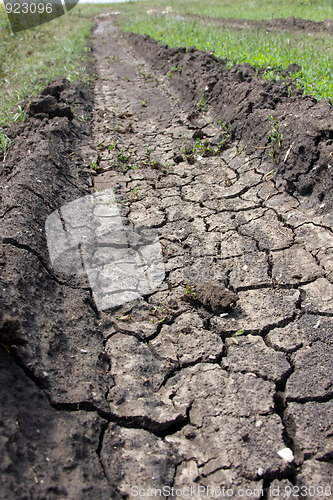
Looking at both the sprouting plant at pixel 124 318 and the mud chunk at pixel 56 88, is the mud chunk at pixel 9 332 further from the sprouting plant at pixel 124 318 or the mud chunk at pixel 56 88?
the mud chunk at pixel 56 88

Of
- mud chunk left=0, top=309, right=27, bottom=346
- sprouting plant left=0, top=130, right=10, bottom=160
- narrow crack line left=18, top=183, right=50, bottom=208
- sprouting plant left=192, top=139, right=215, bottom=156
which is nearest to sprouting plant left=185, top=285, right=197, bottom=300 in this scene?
mud chunk left=0, top=309, right=27, bottom=346

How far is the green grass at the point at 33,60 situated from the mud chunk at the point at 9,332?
13.2ft

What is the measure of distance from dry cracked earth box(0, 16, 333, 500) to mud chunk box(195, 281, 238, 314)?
0.01 m

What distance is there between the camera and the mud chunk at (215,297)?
8.02ft

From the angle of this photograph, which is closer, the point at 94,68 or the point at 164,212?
the point at 164,212

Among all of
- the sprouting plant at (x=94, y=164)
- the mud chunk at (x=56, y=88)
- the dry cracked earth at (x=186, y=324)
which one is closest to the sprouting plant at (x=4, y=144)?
the dry cracked earth at (x=186, y=324)

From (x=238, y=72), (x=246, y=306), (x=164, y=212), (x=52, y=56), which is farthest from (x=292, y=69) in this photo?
(x=52, y=56)

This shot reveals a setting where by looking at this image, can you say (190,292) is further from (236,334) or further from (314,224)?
(314,224)

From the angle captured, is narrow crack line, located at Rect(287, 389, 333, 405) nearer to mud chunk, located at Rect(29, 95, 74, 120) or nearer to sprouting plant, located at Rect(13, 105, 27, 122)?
mud chunk, located at Rect(29, 95, 74, 120)

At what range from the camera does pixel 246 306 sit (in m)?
2.49

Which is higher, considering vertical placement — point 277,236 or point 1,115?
point 1,115

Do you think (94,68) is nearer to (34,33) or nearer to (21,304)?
(34,33)

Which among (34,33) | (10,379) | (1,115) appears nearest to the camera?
(10,379)

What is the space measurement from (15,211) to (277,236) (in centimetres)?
193
